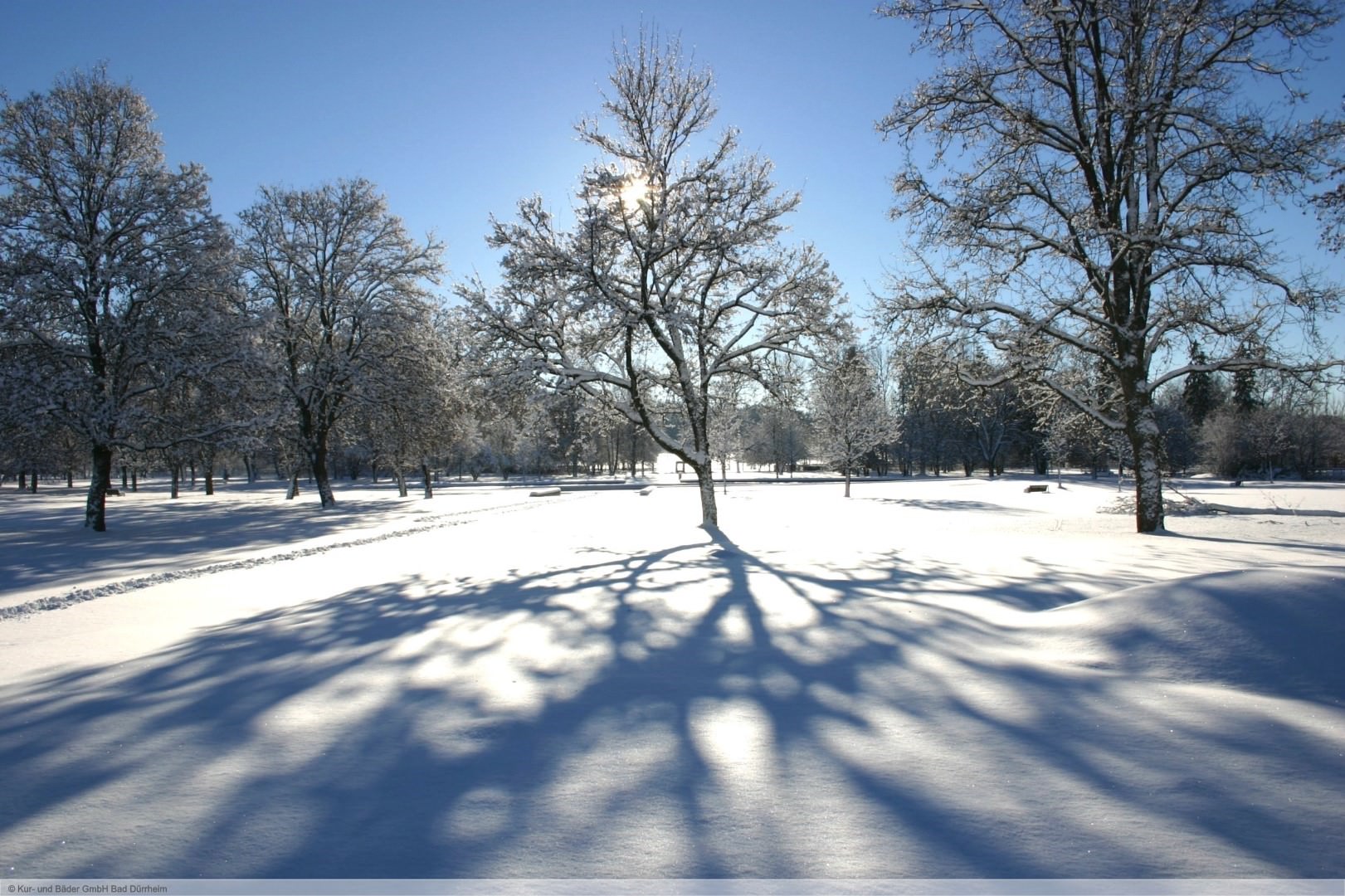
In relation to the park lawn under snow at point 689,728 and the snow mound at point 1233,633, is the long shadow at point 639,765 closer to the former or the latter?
the park lawn under snow at point 689,728

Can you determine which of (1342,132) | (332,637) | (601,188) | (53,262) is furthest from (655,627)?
(53,262)

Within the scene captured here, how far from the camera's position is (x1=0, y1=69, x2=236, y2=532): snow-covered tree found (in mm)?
17016

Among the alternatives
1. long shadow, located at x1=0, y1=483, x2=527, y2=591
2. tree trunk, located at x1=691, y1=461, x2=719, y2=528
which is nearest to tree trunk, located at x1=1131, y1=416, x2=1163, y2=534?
tree trunk, located at x1=691, y1=461, x2=719, y2=528

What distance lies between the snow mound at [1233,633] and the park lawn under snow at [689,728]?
0.02 meters

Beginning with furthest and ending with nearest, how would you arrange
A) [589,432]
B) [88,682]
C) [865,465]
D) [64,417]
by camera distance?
1. [865,465]
2. [589,432]
3. [64,417]
4. [88,682]

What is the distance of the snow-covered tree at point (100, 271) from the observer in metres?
17.0

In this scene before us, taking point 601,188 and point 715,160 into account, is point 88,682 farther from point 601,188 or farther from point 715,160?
point 715,160

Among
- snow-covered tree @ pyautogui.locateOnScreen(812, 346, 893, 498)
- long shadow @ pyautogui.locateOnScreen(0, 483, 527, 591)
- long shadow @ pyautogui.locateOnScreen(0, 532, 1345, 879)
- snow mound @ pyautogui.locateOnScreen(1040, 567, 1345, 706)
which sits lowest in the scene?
long shadow @ pyautogui.locateOnScreen(0, 483, 527, 591)

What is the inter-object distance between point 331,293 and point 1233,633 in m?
29.6

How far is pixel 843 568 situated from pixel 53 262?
21782 mm

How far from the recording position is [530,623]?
639 centimetres

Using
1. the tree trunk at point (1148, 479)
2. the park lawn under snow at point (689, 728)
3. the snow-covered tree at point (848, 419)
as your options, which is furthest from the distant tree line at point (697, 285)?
the snow-covered tree at point (848, 419)

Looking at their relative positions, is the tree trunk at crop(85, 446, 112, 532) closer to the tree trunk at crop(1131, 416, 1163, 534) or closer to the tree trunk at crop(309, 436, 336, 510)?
the tree trunk at crop(309, 436, 336, 510)

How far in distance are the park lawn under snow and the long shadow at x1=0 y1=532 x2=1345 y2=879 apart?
2cm
